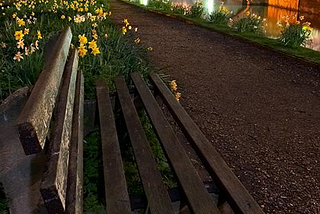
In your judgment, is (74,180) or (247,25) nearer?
(74,180)

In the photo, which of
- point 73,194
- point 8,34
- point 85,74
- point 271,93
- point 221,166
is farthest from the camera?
point 8,34

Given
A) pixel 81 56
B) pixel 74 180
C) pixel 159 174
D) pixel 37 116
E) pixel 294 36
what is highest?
pixel 37 116

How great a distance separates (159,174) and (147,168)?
9 cm

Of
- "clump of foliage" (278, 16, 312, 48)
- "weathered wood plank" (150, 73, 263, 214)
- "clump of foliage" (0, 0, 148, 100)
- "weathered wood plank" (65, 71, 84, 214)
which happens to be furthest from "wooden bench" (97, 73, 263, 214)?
"clump of foliage" (278, 16, 312, 48)

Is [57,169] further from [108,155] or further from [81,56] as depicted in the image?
[81,56]

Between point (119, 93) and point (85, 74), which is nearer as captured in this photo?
point (119, 93)

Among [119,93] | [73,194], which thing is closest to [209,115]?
[119,93]

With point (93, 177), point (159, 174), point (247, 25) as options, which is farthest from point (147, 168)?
point (247, 25)

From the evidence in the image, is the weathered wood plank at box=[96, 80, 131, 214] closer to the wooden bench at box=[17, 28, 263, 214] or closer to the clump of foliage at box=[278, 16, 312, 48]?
the wooden bench at box=[17, 28, 263, 214]

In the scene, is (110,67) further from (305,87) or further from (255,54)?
(255,54)

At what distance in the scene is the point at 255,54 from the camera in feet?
23.7

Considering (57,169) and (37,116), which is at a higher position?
(37,116)

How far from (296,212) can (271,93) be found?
273 centimetres

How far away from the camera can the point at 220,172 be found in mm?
2025
